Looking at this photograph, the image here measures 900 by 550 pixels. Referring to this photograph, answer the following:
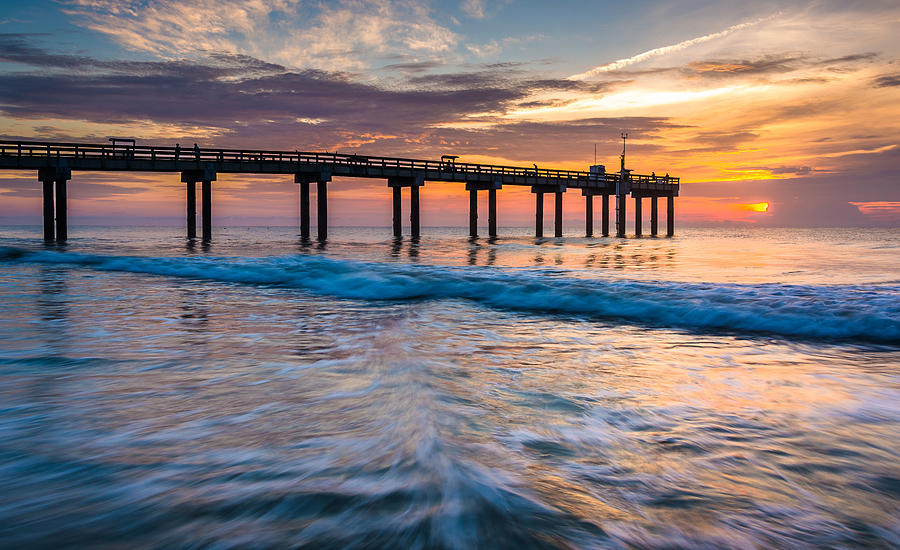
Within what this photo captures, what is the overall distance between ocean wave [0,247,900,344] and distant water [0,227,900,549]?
0.14 m

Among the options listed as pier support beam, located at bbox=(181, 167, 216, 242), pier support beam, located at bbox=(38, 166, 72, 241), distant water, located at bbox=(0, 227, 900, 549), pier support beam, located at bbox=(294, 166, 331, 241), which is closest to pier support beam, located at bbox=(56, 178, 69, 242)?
pier support beam, located at bbox=(38, 166, 72, 241)

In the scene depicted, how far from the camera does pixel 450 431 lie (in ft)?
12.3

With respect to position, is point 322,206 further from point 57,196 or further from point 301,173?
point 57,196

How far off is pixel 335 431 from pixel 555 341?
4.27 meters

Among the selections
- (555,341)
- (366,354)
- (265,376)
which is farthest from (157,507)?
(555,341)

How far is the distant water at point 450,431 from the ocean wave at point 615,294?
0.14 metres

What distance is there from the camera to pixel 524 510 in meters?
2.62

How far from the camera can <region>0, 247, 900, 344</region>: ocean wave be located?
8.54 m

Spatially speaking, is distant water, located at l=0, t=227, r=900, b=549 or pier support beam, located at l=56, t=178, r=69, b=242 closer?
distant water, located at l=0, t=227, r=900, b=549

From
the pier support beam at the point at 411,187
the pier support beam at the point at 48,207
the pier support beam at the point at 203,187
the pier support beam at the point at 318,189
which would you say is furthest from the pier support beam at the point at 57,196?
the pier support beam at the point at 411,187

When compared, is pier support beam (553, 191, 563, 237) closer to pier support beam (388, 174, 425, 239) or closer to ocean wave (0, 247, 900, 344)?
pier support beam (388, 174, 425, 239)

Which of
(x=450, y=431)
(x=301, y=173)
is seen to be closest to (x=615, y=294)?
(x=450, y=431)

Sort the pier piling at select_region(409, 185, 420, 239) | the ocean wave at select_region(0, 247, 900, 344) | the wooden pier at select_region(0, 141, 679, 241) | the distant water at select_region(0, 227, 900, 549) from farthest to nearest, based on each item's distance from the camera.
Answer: the pier piling at select_region(409, 185, 420, 239), the wooden pier at select_region(0, 141, 679, 241), the ocean wave at select_region(0, 247, 900, 344), the distant water at select_region(0, 227, 900, 549)

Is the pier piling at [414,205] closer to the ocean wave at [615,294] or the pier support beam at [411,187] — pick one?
the pier support beam at [411,187]
